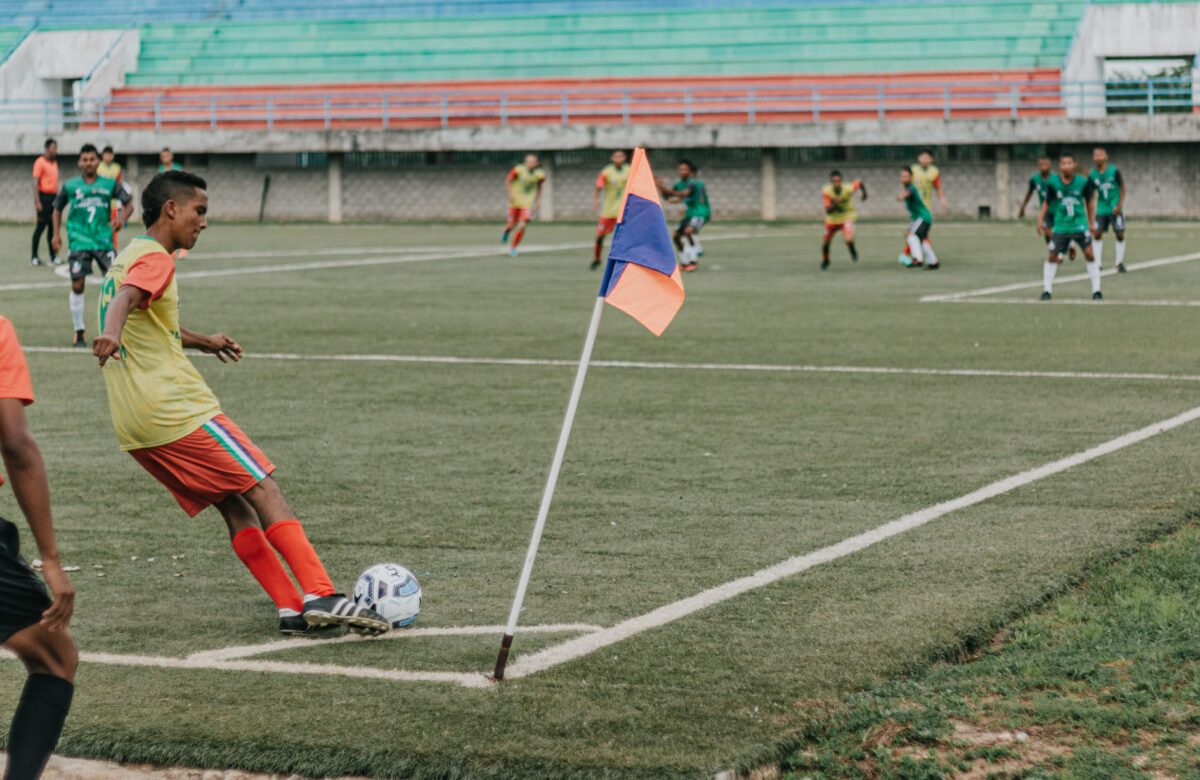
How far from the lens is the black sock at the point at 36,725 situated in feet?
14.6

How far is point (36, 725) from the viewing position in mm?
4488

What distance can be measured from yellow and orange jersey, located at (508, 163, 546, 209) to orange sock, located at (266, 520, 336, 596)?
25981 millimetres

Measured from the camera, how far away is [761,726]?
5316 millimetres

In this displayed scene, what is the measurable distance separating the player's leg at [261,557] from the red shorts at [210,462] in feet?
0.35

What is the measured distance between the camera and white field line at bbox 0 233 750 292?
26.0m

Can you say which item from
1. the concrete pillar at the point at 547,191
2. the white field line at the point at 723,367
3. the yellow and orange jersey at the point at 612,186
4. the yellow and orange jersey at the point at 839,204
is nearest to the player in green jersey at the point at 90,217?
the white field line at the point at 723,367

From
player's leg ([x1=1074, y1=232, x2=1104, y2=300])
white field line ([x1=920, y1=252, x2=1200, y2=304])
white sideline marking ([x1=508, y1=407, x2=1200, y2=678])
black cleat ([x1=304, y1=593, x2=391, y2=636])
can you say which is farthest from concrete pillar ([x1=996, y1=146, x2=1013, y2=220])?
black cleat ([x1=304, y1=593, x2=391, y2=636])

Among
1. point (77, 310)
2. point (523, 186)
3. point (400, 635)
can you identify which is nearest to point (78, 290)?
point (77, 310)

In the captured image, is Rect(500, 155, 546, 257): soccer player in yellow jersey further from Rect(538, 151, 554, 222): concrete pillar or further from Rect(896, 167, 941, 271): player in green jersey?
Rect(538, 151, 554, 222): concrete pillar

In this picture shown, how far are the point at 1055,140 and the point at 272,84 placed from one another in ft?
75.0

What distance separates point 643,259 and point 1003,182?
133 feet

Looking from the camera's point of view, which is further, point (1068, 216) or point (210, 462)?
point (1068, 216)

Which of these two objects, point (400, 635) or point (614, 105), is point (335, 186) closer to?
point (614, 105)

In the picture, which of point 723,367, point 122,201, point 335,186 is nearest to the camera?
point 723,367
